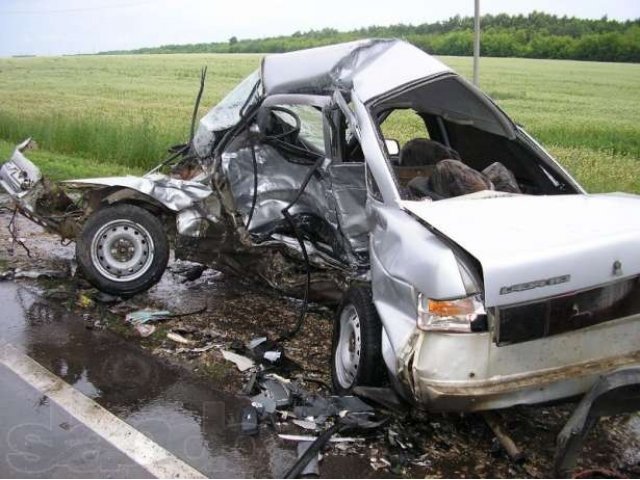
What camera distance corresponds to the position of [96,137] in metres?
14.5

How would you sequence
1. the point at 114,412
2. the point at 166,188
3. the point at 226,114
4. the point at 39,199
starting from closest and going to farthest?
1. the point at 114,412
2. the point at 166,188
3. the point at 226,114
4. the point at 39,199

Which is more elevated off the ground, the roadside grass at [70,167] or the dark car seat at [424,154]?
the dark car seat at [424,154]

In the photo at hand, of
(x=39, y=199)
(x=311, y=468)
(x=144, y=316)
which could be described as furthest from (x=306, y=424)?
(x=39, y=199)

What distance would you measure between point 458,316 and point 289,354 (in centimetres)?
195

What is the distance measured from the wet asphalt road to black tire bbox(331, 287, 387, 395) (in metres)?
0.62

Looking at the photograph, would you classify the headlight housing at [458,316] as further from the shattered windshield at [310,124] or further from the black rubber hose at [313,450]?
the shattered windshield at [310,124]

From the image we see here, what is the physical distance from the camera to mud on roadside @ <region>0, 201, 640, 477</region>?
11.8ft

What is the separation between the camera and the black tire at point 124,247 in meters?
5.76

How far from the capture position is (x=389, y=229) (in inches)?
156

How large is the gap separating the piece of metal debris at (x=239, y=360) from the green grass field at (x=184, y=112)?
677 centimetres

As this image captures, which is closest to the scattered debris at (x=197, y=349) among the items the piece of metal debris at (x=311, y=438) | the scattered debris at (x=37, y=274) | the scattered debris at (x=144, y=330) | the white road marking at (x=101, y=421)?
the scattered debris at (x=144, y=330)

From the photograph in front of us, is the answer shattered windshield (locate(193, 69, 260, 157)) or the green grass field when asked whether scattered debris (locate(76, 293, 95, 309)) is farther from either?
the green grass field

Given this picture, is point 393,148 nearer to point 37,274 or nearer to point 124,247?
point 124,247

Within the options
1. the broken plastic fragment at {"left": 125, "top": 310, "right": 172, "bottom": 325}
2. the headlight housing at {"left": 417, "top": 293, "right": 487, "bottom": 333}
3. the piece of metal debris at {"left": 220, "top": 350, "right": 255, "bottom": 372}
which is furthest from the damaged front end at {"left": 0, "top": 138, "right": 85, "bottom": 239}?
the headlight housing at {"left": 417, "top": 293, "right": 487, "bottom": 333}
